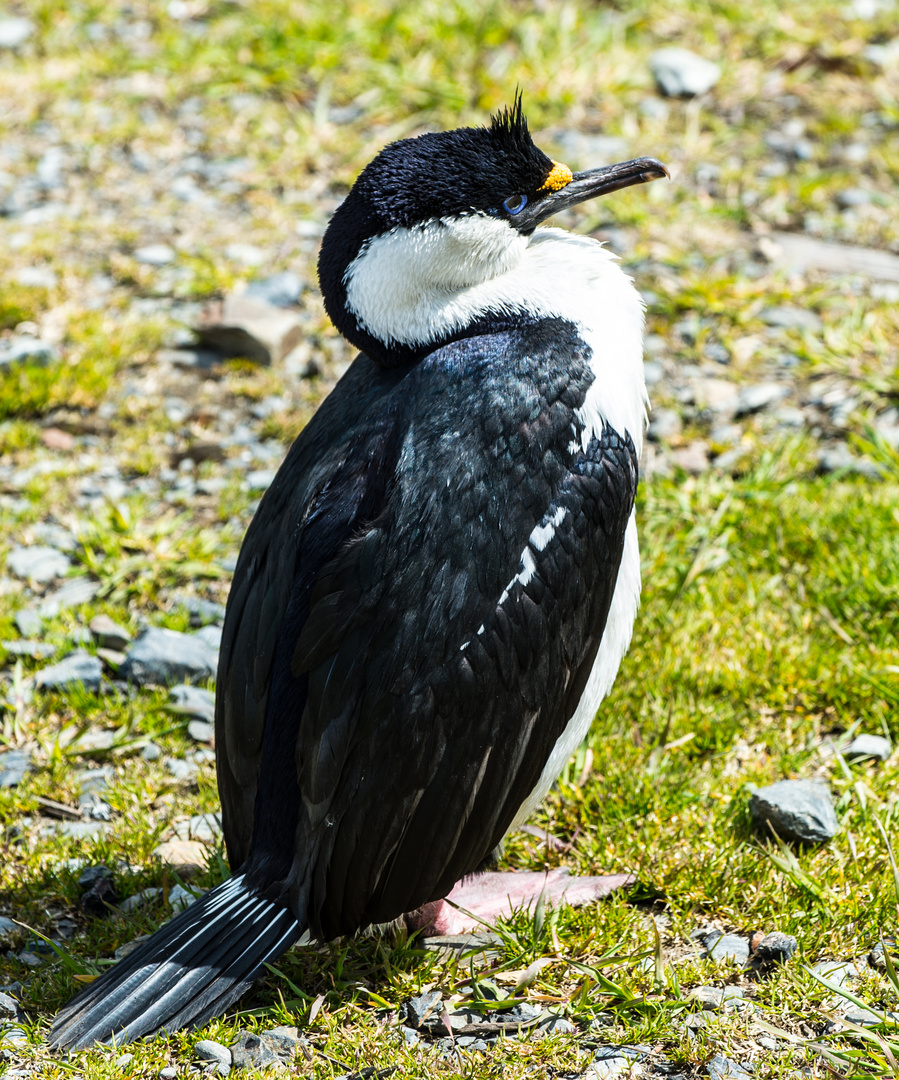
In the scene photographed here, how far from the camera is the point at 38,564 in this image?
489 cm

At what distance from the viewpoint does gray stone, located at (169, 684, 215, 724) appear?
4.23m

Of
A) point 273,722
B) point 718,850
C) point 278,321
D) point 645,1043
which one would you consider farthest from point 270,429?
point 645,1043

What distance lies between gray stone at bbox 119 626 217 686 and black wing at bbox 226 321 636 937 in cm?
119

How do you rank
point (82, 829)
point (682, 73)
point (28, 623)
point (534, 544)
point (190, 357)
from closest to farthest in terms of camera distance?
point (534, 544) → point (82, 829) → point (28, 623) → point (190, 357) → point (682, 73)

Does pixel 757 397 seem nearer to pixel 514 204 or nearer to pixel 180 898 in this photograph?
pixel 514 204

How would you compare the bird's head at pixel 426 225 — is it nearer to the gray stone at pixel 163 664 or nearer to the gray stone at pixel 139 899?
the gray stone at pixel 163 664

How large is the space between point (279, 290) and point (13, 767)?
3.08 m

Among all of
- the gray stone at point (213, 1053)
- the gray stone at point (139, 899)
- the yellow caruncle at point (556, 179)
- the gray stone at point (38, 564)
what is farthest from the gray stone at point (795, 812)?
the gray stone at point (38, 564)

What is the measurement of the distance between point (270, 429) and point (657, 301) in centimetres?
201

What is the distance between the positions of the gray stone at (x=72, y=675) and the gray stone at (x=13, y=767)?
11.4 inches

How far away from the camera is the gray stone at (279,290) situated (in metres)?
6.24

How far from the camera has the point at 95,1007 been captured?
293 centimetres

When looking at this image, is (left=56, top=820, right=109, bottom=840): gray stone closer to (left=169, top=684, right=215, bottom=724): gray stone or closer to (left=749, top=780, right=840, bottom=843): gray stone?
(left=169, top=684, right=215, bottom=724): gray stone

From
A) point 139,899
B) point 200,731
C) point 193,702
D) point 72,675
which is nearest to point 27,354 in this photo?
point 72,675
